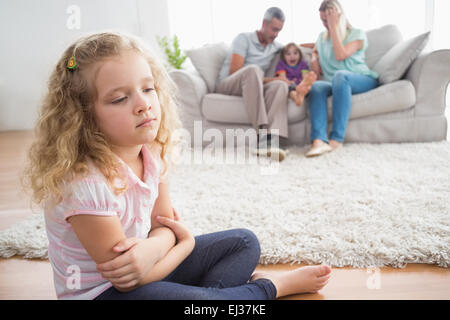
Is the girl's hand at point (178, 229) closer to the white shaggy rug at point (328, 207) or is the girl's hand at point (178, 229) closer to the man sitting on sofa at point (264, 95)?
the white shaggy rug at point (328, 207)

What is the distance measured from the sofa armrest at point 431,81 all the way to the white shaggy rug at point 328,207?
40 cm

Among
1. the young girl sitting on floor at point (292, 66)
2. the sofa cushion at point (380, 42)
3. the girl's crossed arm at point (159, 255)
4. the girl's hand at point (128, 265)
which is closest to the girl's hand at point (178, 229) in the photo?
the girl's crossed arm at point (159, 255)

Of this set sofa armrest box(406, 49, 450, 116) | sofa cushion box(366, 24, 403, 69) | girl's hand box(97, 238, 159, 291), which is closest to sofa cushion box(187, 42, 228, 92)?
sofa cushion box(366, 24, 403, 69)

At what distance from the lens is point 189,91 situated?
2660 millimetres

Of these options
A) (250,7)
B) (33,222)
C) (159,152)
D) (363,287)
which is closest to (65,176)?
(159,152)

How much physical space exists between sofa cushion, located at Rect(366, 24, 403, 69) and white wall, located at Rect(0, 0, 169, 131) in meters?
2.65

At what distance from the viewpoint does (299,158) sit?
2.22 m

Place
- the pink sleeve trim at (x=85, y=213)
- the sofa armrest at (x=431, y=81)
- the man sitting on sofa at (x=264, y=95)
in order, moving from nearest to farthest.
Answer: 1. the pink sleeve trim at (x=85, y=213)
2. the sofa armrest at (x=431, y=81)
3. the man sitting on sofa at (x=264, y=95)

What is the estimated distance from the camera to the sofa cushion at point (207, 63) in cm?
286

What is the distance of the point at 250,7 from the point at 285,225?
3678mm

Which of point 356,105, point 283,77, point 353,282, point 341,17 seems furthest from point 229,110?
point 353,282

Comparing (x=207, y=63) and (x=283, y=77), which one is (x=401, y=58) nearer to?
(x=283, y=77)

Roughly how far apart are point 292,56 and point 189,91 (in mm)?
895

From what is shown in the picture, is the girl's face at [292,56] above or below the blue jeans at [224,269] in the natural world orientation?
above
